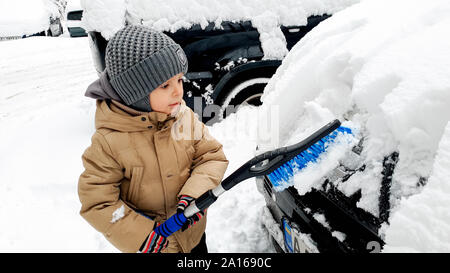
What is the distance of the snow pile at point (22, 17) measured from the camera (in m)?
13.2

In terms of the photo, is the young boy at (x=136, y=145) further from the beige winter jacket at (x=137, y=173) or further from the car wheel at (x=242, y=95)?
the car wheel at (x=242, y=95)

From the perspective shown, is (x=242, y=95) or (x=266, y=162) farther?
(x=242, y=95)

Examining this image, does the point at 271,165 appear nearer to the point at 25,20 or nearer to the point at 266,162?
the point at 266,162

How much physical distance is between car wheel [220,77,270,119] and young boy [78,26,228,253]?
1982mm

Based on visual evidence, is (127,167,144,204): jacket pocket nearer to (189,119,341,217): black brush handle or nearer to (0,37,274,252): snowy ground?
(189,119,341,217): black brush handle

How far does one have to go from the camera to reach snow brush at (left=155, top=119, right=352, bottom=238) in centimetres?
114

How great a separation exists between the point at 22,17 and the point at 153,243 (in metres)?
17.4

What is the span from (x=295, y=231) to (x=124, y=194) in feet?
2.67

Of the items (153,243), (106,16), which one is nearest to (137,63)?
(153,243)

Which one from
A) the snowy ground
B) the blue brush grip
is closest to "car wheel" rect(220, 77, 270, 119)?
the snowy ground

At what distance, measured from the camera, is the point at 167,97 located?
1.17m

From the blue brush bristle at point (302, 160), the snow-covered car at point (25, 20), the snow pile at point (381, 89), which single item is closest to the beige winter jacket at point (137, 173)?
the blue brush bristle at point (302, 160)

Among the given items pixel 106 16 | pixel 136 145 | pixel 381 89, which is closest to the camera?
pixel 381 89
